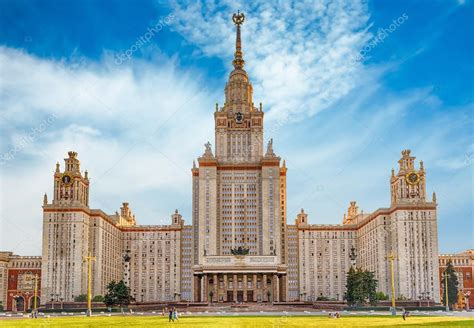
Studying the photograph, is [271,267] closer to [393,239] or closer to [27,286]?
[393,239]

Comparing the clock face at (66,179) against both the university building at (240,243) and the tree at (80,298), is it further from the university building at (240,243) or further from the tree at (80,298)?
the tree at (80,298)

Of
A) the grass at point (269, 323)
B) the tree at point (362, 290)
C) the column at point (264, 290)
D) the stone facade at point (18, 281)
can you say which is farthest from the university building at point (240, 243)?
the grass at point (269, 323)

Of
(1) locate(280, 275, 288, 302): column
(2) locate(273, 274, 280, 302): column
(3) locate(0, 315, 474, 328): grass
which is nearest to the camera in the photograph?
(3) locate(0, 315, 474, 328): grass

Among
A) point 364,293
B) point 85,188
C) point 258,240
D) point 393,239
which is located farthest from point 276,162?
point 364,293

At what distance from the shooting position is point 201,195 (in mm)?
197375

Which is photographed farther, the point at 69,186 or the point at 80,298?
the point at 69,186

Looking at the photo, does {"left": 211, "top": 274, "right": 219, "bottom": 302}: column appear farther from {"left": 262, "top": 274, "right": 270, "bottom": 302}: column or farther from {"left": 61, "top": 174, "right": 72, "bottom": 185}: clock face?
{"left": 61, "top": 174, "right": 72, "bottom": 185}: clock face

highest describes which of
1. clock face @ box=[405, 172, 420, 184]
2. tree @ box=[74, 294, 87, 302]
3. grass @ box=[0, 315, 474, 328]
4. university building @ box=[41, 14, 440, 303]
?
clock face @ box=[405, 172, 420, 184]

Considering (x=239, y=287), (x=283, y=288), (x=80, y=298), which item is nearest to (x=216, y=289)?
(x=239, y=287)

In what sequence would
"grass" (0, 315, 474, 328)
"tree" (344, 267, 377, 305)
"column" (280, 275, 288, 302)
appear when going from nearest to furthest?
"grass" (0, 315, 474, 328), "tree" (344, 267, 377, 305), "column" (280, 275, 288, 302)

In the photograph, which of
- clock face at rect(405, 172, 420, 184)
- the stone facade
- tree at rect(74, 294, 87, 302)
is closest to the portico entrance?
tree at rect(74, 294, 87, 302)

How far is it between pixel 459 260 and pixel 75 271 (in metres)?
112

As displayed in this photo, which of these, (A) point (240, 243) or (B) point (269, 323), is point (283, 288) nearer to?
(A) point (240, 243)

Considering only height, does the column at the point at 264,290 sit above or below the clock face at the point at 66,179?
below
